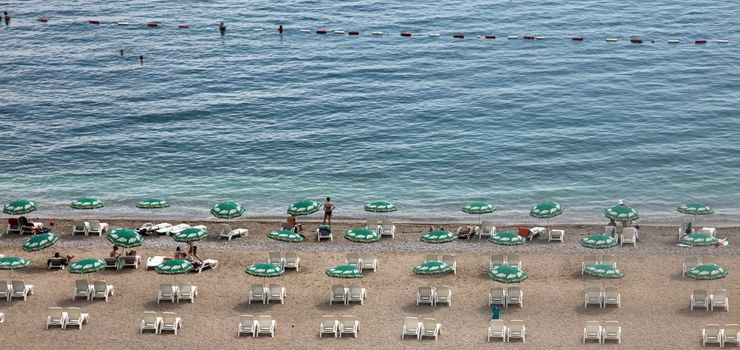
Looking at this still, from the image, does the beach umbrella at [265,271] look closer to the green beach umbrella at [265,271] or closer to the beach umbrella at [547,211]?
the green beach umbrella at [265,271]

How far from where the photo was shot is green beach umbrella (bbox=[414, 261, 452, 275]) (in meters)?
43.2

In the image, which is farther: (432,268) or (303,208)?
(303,208)

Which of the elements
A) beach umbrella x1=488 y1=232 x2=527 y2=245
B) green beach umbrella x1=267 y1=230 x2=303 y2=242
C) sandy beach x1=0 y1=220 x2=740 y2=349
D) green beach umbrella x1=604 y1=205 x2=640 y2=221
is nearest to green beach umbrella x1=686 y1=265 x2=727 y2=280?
sandy beach x1=0 y1=220 x2=740 y2=349

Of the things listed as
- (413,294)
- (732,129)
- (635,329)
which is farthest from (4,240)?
(732,129)

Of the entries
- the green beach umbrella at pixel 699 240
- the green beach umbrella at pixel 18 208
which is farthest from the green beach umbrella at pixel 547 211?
the green beach umbrella at pixel 18 208

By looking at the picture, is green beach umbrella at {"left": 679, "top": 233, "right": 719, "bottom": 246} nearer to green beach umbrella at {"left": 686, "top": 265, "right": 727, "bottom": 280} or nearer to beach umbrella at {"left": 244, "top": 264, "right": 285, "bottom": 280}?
green beach umbrella at {"left": 686, "top": 265, "right": 727, "bottom": 280}

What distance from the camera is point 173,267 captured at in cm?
4250

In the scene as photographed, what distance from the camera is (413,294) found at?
43.0 m

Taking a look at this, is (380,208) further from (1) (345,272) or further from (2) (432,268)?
(1) (345,272)

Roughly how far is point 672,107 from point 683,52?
48.0ft

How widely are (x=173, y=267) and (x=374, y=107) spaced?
38.3 metres

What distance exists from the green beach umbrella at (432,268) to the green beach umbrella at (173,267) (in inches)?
362

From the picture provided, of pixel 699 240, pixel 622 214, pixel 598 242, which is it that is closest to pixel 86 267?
pixel 598 242

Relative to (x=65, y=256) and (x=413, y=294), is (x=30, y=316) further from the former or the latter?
(x=413, y=294)
